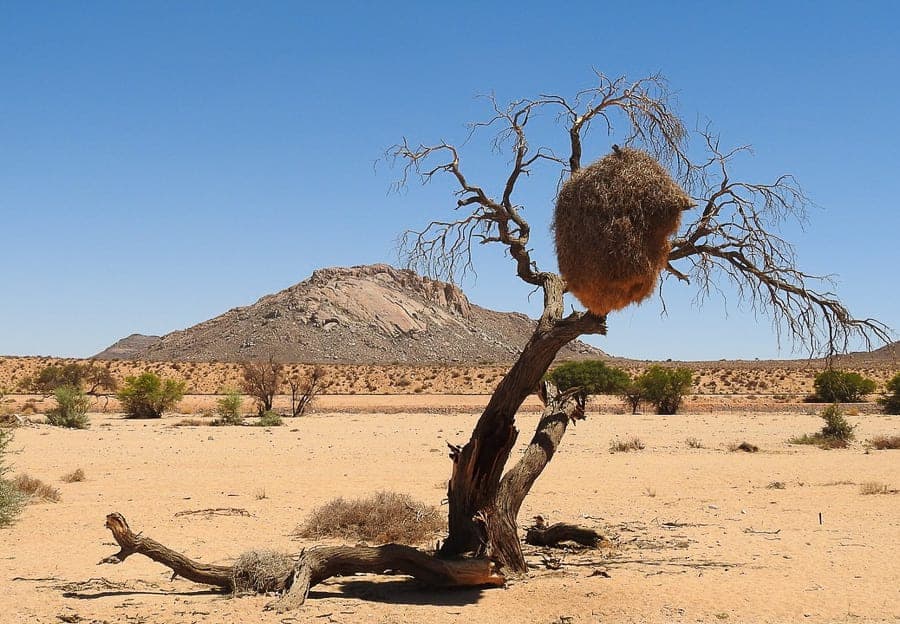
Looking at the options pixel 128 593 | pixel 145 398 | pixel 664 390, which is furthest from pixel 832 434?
pixel 145 398

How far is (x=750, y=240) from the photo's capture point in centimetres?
1040

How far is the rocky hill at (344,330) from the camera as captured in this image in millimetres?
103312

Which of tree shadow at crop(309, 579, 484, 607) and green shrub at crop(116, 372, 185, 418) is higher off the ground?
green shrub at crop(116, 372, 185, 418)

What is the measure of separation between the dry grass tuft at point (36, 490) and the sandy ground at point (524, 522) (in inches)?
10.5

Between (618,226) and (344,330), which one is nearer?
(618,226)

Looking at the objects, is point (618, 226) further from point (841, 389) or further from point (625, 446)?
point (841, 389)

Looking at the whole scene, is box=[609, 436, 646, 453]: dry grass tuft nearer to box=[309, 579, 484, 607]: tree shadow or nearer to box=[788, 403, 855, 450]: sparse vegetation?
box=[788, 403, 855, 450]: sparse vegetation

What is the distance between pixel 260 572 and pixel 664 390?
33243 mm

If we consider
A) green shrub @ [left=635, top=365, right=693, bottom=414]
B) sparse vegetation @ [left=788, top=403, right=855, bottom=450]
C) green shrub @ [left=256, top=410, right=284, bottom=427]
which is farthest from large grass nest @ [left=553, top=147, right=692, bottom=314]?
green shrub @ [left=635, top=365, right=693, bottom=414]

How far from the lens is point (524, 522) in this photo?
1427 cm

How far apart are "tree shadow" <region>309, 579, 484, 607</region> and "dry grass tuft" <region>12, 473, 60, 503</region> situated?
821cm

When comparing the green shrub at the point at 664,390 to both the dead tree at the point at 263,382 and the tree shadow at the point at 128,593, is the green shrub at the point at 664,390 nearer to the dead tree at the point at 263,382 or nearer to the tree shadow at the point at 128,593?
the dead tree at the point at 263,382

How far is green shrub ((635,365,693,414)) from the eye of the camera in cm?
4059

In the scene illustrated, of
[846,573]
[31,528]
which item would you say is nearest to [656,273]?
[846,573]
